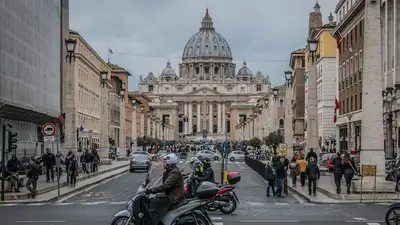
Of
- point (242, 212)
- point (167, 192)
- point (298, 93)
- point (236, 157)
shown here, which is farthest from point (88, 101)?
point (167, 192)

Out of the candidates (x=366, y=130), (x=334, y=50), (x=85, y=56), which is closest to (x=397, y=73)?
(x=366, y=130)

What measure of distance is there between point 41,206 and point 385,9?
1261 inches

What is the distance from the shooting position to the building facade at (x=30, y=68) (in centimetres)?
4719

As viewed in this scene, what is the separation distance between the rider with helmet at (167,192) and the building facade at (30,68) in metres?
30.6

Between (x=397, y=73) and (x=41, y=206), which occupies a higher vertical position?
(x=397, y=73)

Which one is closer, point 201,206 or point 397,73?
point 201,206

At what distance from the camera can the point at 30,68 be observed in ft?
181

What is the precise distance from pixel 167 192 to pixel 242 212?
31.9 feet

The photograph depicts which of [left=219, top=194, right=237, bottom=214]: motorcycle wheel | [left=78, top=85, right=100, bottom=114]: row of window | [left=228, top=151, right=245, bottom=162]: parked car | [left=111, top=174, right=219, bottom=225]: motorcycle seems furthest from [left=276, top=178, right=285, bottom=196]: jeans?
[left=228, top=151, right=245, bottom=162]: parked car

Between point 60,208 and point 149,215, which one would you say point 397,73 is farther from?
point 149,215

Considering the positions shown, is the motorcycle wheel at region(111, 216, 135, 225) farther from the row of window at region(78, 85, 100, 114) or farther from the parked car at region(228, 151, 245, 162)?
the parked car at region(228, 151, 245, 162)

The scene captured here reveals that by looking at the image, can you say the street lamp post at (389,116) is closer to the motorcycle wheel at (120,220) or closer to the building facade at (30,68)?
the building facade at (30,68)

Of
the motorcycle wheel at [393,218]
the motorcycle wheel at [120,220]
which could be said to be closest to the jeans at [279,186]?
the motorcycle wheel at [393,218]

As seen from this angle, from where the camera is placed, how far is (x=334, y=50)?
3302 inches
